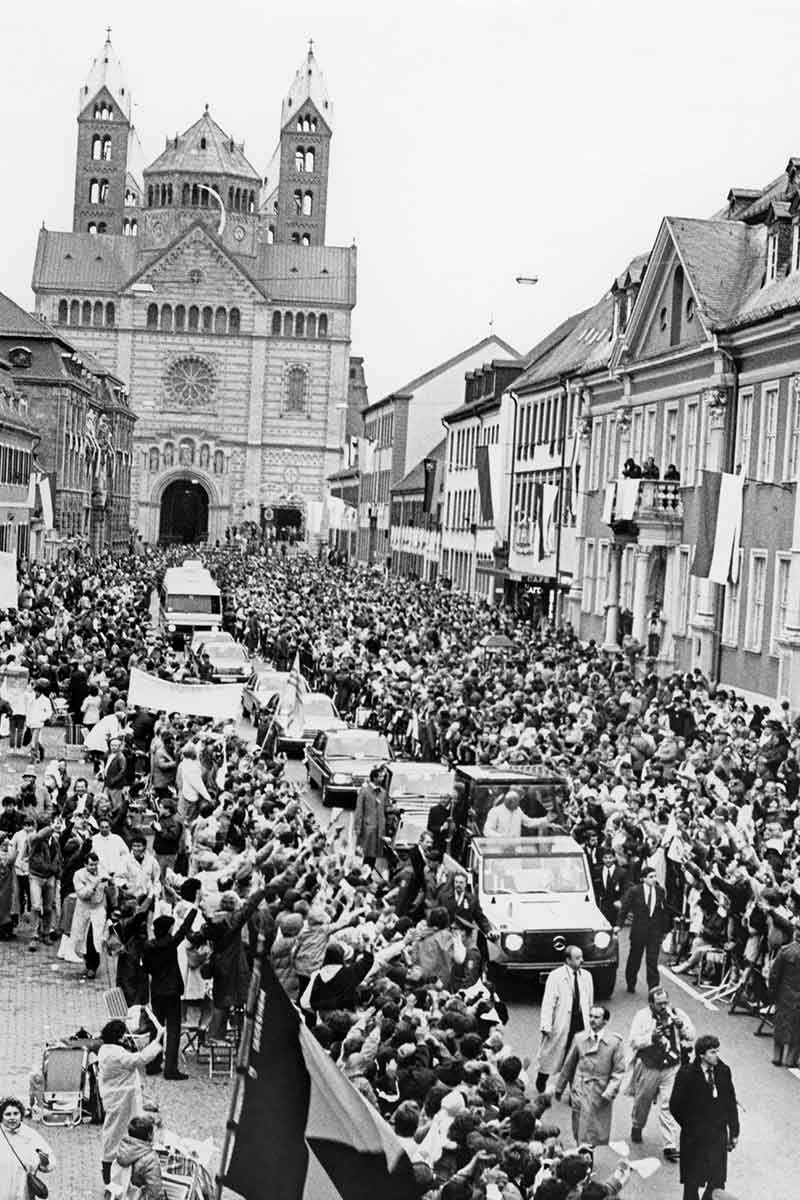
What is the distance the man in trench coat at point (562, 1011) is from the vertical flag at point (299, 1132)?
5.50 m

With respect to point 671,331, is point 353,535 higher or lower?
lower

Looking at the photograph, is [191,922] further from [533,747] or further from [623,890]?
[533,747]

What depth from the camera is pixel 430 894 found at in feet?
56.9

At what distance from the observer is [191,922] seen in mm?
15055

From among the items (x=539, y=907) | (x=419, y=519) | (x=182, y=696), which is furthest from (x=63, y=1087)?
(x=419, y=519)

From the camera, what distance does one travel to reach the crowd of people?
1175 centimetres

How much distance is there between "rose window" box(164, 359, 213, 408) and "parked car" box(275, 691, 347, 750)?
327 ft

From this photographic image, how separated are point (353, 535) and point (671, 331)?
75.8m

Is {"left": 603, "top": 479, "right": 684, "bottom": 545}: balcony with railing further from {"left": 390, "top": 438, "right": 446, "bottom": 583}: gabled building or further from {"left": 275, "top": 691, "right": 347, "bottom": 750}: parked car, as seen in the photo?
{"left": 390, "top": 438, "right": 446, "bottom": 583}: gabled building

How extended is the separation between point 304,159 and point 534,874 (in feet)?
463

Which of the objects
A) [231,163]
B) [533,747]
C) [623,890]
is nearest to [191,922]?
[623,890]

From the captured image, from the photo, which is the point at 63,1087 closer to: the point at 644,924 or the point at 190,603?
the point at 644,924

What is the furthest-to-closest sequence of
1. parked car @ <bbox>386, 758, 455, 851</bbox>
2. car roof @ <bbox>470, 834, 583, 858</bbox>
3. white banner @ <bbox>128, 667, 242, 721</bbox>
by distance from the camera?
white banner @ <bbox>128, 667, 242, 721</bbox>, parked car @ <bbox>386, 758, 455, 851</bbox>, car roof @ <bbox>470, 834, 583, 858</bbox>

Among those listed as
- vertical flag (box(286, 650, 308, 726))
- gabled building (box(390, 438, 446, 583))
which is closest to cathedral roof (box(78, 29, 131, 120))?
gabled building (box(390, 438, 446, 583))
